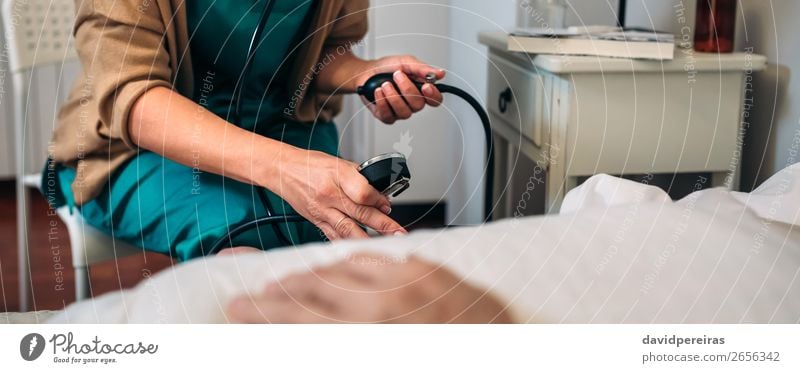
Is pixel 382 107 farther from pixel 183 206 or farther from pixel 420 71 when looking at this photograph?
pixel 183 206

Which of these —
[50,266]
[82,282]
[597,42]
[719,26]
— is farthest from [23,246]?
[719,26]

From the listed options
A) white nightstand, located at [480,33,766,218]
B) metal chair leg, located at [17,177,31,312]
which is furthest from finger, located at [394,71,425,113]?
metal chair leg, located at [17,177,31,312]

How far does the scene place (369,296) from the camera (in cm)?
54

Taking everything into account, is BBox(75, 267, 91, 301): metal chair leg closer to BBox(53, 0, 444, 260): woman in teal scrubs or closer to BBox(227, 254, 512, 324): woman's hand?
BBox(53, 0, 444, 260): woman in teal scrubs

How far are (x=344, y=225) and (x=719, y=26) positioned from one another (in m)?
0.46

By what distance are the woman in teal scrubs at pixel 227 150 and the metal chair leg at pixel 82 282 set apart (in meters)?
0.06

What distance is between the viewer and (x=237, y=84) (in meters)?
0.80

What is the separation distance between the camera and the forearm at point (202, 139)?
0.69 m

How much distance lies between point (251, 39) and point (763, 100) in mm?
492

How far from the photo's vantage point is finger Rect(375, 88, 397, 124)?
0.83 m

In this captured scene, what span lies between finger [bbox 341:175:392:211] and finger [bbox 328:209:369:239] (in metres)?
0.02

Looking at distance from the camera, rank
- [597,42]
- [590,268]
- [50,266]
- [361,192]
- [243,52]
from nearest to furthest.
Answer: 1. [590,268]
2. [361,192]
3. [243,52]
4. [597,42]
5. [50,266]

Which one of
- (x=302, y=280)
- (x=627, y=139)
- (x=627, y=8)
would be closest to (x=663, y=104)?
(x=627, y=139)

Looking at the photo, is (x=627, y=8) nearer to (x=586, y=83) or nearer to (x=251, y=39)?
(x=586, y=83)
